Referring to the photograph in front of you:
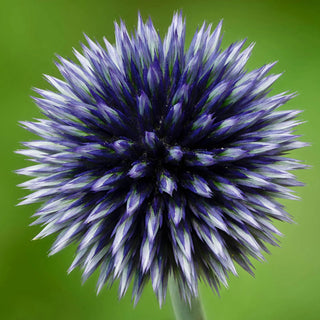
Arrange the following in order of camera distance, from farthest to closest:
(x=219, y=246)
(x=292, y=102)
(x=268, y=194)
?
(x=292, y=102)
(x=268, y=194)
(x=219, y=246)

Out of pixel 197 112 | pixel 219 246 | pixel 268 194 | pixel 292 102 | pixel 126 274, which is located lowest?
pixel 126 274

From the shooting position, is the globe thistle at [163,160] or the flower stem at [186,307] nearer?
the globe thistle at [163,160]

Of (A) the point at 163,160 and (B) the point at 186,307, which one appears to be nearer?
(A) the point at 163,160

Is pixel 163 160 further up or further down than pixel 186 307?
further up

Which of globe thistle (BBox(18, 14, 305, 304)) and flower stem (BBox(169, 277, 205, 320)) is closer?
globe thistle (BBox(18, 14, 305, 304))

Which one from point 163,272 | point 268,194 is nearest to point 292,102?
point 268,194

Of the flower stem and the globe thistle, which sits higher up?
the globe thistle

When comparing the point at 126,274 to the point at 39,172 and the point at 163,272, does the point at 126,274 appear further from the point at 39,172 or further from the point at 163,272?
the point at 39,172

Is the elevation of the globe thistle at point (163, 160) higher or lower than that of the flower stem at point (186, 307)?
higher
